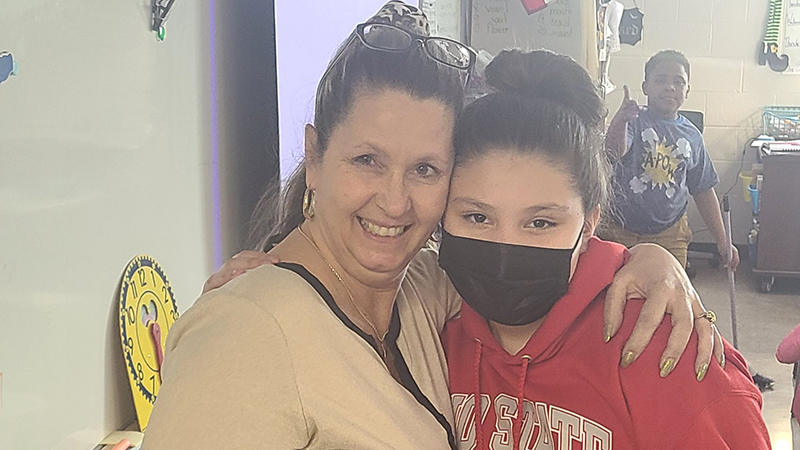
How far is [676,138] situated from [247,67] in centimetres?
248

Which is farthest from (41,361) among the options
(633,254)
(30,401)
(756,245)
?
(756,245)

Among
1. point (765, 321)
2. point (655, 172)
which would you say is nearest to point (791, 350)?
point (655, 172)

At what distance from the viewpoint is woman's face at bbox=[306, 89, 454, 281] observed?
1.25 m

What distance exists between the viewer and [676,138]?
4094mm

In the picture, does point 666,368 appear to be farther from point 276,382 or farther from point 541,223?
point 276,382

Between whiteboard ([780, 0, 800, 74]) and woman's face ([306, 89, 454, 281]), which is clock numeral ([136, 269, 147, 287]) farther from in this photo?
whiteboard ([780, 0, 800, 74])

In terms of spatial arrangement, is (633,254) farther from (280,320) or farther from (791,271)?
(791,271)

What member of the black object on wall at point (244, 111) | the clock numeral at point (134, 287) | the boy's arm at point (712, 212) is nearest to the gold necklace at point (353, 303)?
the clock numeral at point (134, 287)

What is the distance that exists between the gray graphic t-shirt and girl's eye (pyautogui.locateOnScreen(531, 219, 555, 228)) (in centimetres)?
267

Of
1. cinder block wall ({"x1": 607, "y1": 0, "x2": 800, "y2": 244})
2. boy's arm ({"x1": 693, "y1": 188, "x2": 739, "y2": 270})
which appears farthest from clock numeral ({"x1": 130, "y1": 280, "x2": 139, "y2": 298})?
cinder block wall ({"x1": 607, "y1": 0, "x2": 800, "y2": 244})

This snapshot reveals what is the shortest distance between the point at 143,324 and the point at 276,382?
2.83 ft

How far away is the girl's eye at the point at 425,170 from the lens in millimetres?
1275

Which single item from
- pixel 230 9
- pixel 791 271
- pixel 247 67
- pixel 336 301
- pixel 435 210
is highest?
pixel 230 9

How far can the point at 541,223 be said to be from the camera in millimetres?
1322
